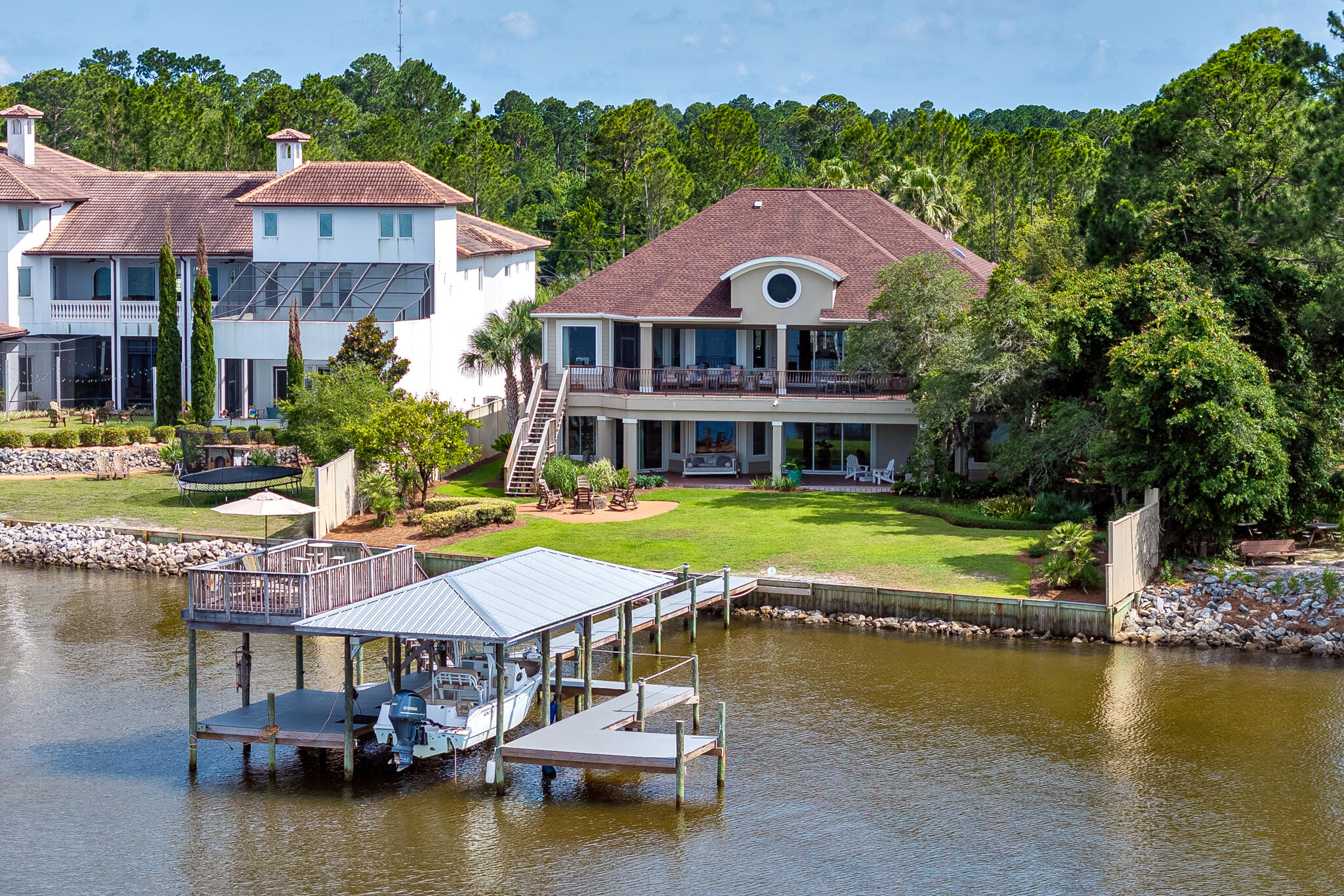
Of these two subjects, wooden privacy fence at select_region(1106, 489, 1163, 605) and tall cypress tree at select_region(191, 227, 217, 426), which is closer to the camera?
wooden privacy fence at select_region(1106, 489, 1163, 605)

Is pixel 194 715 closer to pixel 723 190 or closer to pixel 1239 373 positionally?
pixel 1239 373

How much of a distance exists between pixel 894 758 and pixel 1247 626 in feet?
40.4

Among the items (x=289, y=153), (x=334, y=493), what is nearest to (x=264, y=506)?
(x=334, y=493)

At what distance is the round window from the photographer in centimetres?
5184

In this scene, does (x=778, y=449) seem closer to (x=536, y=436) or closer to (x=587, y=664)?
(x=536, y=436)

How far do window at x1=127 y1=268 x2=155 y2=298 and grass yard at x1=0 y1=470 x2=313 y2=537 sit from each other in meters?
13.2

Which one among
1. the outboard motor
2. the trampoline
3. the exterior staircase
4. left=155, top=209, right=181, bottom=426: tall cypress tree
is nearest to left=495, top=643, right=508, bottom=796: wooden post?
the outboard motor

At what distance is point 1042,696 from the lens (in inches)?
1248

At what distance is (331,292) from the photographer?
59781 mm

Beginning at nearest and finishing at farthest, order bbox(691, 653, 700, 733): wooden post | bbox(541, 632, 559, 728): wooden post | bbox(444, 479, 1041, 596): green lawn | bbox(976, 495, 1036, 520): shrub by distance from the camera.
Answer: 1. bbox(541, 632, 559, 728): wooden post
2. bbox(691, 653, 700, 733): wooden post
3. bbox(444, 479, 1041, 596): green lawn
4. bbox(976, 495, 1036, 520): shrub

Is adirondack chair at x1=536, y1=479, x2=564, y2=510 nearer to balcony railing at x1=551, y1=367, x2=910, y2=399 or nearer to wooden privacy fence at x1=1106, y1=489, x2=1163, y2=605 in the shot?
balcony railing at x1=551, y1=367, x2=910, y2=399

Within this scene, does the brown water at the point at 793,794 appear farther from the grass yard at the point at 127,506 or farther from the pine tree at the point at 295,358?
the pine tree at the point at 295,358

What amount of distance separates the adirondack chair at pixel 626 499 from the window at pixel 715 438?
6686 millimetres

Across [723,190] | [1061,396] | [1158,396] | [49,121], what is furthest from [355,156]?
[1158,396]
